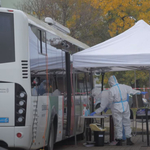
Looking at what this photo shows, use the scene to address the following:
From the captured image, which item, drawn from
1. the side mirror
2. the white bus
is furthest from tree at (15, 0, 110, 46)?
the side mirror

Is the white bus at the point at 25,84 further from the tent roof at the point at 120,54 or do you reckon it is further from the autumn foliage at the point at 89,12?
the autumn foliage at the point at 89,12

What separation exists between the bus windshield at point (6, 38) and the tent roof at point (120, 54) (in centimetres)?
383

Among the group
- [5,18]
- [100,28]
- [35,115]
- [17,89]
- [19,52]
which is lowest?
[35,115]

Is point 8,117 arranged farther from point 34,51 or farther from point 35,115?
point 34,51

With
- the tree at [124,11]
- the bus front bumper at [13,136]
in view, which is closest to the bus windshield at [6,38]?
the bus front bumper at [13,136]

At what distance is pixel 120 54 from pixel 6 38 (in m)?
4.12

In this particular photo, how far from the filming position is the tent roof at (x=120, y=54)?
11.4m

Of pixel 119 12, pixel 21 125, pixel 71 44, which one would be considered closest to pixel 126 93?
pixel 71 44

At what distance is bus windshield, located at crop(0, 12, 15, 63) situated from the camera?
8.18 meters

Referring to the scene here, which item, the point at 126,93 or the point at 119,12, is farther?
the point at 119,12

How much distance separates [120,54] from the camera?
37.8 ft

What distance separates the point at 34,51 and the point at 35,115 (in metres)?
1.30

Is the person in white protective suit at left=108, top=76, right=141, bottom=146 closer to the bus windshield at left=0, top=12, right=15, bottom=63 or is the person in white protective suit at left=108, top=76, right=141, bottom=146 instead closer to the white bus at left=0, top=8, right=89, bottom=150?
the white bus at left=0, top=8, right=89, bottom=150

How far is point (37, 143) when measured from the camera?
349 inches
